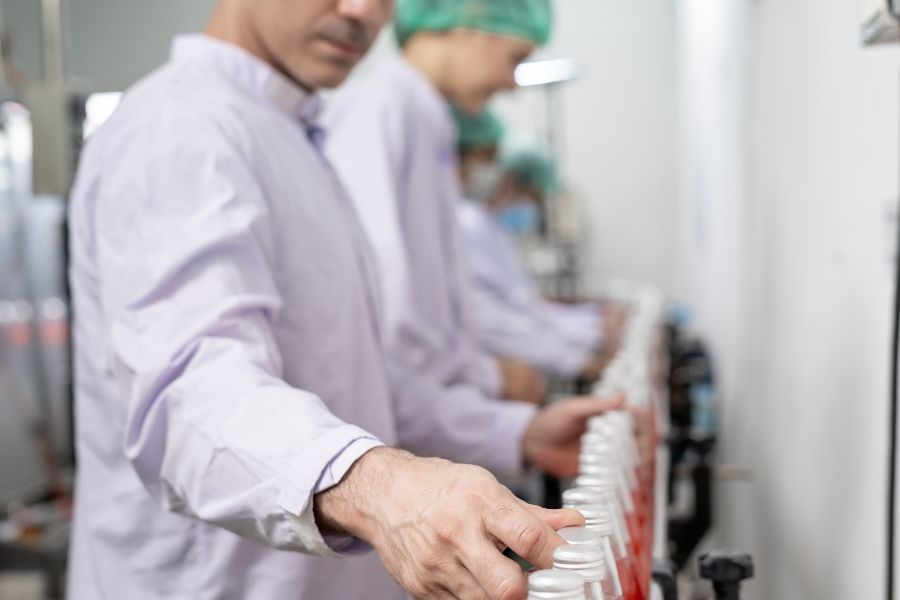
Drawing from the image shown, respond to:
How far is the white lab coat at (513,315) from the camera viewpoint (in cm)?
338

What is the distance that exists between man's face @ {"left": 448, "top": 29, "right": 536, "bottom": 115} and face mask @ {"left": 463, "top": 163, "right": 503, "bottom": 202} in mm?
1144

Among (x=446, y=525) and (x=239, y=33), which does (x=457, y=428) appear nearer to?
(x=239, y=33)

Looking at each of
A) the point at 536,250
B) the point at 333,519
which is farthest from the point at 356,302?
the point at 536,250

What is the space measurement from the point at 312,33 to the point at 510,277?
2.91 metres

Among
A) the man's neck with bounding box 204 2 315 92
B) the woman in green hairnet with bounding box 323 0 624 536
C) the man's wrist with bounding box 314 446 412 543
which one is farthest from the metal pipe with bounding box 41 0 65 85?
the man's wrist with bounding box 314 446 412 543

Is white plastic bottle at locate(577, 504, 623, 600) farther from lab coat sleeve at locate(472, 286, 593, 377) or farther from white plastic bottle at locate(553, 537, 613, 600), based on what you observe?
lab coat sleeve at locate(472, 286, 593, 377)

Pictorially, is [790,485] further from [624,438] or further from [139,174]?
[139,174]

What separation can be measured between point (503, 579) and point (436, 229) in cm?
135

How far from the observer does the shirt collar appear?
3.58ft

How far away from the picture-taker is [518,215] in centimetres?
480

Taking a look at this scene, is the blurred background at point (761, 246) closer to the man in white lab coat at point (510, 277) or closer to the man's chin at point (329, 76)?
the man's chin at point (329, 76)

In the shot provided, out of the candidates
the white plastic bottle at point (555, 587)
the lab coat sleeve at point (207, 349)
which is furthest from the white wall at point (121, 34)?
the white plastic bottle at point (555, 587)

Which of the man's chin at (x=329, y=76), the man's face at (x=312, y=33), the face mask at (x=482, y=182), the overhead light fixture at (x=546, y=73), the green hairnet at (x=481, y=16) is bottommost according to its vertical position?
the face mask at (x=482, y=182)

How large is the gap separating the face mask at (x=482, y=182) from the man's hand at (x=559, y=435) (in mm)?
1911
